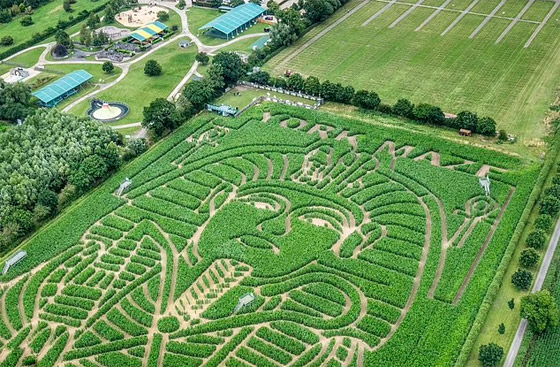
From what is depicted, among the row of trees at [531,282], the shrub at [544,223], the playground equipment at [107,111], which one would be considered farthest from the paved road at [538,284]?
the playground equipment at [107,111]

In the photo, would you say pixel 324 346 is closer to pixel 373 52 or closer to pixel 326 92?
pixel 326 92

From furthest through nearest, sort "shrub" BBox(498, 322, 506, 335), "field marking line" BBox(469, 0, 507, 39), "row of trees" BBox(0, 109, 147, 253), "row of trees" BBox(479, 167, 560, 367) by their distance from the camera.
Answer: "field marking line" BBox(469, 0, 507, 39) → "row of trees" BBox(0, 109, 147, 253) → "shrub" BBox(498, 322, 506, 335) → "row of trees" BBox(479, 167, 560, 367)

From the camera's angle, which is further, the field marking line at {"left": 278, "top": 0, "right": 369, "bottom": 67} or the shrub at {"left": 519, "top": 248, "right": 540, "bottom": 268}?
the field marking line at {"left": 278, "top": 0, "right": 369, "bottom": 67}

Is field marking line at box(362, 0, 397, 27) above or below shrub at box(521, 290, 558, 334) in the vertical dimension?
below

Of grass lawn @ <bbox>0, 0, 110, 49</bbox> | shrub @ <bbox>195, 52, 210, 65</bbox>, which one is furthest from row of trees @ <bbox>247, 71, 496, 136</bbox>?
grass lawn @ <bbox>0, 0, 110, 49</bbox>

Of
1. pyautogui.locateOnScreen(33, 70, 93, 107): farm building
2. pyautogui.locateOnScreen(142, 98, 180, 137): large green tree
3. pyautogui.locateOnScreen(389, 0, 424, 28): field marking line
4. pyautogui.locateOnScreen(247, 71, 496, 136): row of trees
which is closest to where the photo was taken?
pyautogui.locateOnScreen(247, 71, 496, 136): row of trees

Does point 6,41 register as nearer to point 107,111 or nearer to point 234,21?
point 107,111

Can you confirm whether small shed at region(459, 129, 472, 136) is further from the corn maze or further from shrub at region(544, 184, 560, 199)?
shrub at region(544, 184, 560, 199)

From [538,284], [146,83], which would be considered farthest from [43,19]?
[538,284]
